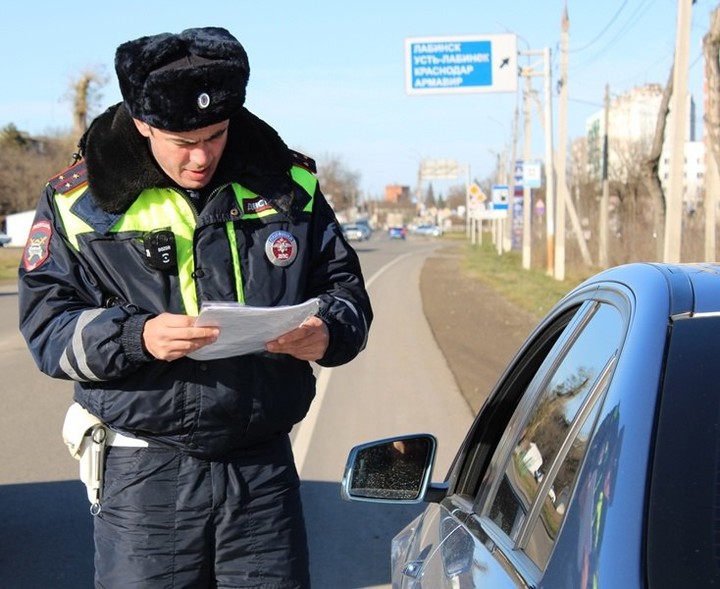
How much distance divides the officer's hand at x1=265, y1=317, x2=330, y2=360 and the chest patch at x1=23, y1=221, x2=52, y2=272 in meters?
0.61

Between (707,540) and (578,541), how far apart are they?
0.17 metres

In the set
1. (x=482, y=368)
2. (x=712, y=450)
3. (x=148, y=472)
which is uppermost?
(x=712, y=450)

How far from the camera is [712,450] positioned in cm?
153

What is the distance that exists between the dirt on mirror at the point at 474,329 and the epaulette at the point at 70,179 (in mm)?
7199

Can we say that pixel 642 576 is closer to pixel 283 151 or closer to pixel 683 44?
pixel 283 151

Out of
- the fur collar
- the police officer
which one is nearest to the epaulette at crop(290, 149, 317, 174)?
the fur collar

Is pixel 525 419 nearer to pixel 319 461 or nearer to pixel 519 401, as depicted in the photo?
pixel 519 401

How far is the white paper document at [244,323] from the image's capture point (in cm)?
239

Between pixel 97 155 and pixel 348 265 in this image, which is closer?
pixel 97 155

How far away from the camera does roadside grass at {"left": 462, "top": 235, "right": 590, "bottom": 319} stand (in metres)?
21.7

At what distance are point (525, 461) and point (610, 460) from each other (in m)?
0.70

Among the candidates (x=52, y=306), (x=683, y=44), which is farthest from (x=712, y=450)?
(x=683, y=44)

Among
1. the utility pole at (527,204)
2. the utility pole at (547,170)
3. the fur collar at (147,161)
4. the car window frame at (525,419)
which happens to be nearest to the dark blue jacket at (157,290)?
the fur collar at (147,161)

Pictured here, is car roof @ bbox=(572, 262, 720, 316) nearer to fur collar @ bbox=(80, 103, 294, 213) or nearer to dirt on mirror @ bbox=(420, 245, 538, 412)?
fur collar @ bbox=(80, 103, 294, 213)
